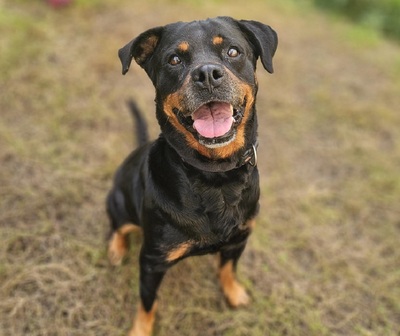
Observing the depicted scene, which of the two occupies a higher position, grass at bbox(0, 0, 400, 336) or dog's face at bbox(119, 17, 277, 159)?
dog's face at bbox(119, 17, 277, 159)

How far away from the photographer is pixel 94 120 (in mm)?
4348

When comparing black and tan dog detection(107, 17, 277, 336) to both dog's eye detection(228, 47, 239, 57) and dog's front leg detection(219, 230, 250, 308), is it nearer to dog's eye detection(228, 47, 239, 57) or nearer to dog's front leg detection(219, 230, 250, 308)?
dog's eye detection(228, 47, 239, 57)

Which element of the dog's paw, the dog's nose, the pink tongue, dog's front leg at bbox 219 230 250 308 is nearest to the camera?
the dog's nose

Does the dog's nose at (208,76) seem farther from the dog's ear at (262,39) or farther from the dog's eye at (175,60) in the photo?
the dog's ear at (262,39)

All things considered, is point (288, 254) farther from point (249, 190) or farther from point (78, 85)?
point (78, 85)

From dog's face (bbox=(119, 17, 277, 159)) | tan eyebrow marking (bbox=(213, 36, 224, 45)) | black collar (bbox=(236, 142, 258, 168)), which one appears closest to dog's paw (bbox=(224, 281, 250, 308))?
black collar (bbox=(236, 142, 258, 168))

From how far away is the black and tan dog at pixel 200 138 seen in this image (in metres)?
2.07

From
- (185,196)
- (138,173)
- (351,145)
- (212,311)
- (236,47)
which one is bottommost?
(212,311)

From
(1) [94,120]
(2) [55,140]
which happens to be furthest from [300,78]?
(2) [55,140]

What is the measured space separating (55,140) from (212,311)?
229cm

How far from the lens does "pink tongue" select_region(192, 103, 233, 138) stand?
2.07m

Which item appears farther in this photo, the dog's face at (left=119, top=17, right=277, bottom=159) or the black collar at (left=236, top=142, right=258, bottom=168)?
the black collar at (left=236, top=142, right=258, bottom=168)

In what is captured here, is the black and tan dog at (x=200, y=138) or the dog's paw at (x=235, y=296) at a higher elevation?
the black and tan dog at (x=200, y=138)

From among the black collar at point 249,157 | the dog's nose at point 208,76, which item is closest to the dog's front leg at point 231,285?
the black collar at point 249,157
